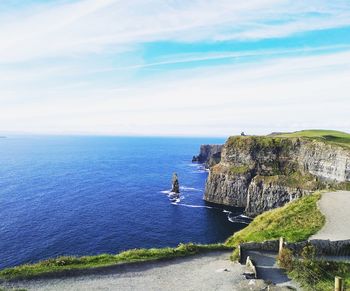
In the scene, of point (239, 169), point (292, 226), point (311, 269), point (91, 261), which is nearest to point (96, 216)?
point (239, 169)

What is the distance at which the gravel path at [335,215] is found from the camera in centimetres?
3572

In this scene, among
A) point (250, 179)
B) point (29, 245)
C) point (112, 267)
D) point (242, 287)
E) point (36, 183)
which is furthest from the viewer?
point (36, 183)

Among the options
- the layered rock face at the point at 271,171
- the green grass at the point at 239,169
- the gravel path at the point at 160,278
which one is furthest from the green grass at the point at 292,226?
the green grass at the point at 239,169

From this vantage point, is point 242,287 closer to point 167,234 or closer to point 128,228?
point 167,234

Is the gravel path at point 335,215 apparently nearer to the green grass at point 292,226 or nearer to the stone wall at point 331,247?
the green grass at point 292,226

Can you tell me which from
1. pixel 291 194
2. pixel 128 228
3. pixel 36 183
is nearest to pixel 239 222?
pixel 291 194

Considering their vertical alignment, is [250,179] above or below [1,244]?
above

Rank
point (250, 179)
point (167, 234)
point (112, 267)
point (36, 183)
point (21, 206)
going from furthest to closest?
1. point (36, 183)
2. point (250, 179)
3. point (21, 206)
4. point (167, 234)
5. point (112, 267)

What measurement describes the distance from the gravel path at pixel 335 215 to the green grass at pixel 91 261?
11.3 m

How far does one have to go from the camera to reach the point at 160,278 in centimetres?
2678

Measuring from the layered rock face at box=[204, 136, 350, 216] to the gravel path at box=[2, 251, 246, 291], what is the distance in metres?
63.7

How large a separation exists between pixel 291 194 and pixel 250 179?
14.5 meters

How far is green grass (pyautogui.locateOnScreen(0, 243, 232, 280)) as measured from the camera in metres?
26.8

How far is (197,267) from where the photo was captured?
96.1 feet
